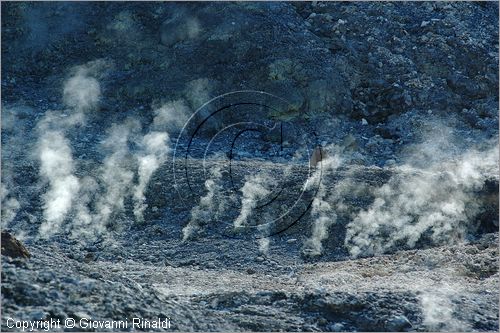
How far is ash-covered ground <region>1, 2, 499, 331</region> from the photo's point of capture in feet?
31.4

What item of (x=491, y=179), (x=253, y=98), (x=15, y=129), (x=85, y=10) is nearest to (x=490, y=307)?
(x=491, y=179)

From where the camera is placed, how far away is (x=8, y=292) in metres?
8.14

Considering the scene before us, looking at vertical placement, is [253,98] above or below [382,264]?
above

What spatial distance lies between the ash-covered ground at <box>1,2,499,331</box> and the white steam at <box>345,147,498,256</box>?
35mm

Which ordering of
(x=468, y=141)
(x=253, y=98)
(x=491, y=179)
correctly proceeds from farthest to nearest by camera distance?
(x=253, y=98), (x=468, y=141), (x=491, y=179)

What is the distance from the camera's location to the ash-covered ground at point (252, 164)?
31.4ft

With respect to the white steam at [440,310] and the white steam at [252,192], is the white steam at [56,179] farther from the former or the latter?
the white steam at [440,310]

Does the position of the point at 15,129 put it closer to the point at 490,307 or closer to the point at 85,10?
the point at 85,10

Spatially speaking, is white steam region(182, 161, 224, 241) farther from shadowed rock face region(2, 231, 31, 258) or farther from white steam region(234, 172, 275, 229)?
shadowed rock face region(2, 231, 31, 258)

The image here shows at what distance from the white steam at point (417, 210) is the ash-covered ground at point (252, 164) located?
1.4 inches

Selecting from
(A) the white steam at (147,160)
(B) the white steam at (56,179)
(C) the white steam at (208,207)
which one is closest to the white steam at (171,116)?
(A) the white steam at (147,160)

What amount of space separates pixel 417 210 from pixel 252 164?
122 inches

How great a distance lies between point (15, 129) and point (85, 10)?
5095 mm

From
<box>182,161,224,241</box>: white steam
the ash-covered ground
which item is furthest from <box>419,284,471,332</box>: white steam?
<box>182,161,224,241</box>: white steam
